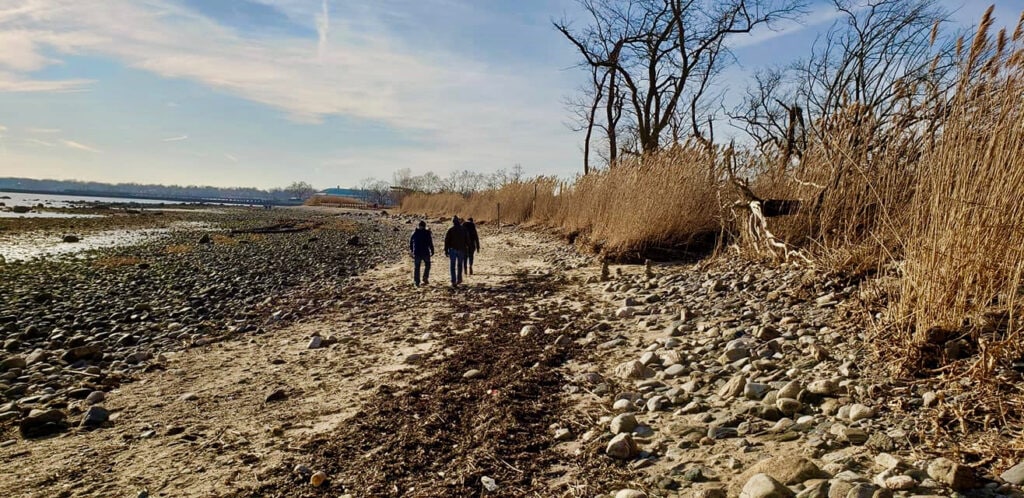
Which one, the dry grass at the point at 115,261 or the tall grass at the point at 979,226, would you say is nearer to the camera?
the tall grass at the point at 979,226

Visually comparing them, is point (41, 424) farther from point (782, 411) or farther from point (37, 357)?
point (782, 411)

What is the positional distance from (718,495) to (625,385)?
1739mm

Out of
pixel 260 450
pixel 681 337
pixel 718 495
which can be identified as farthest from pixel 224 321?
pixel 718 495

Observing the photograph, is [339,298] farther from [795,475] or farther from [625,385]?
[795,475]

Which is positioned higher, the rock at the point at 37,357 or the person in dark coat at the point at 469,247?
the person in dark coat at the point at 469,247

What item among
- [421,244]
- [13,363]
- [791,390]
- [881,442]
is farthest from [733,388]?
[421,244]

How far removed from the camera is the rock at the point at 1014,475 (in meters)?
2.03

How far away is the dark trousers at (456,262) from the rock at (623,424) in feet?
22.8

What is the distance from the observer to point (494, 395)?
4.13 m

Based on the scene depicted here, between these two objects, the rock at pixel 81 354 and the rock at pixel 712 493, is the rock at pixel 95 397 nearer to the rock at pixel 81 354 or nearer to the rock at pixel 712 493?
the rock at pixel 81 354

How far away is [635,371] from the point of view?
14.0 feet

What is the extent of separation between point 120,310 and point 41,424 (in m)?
5.54

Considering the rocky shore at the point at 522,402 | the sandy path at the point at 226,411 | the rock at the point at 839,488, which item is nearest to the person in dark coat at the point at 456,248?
the rocky shore at the point at 522,402

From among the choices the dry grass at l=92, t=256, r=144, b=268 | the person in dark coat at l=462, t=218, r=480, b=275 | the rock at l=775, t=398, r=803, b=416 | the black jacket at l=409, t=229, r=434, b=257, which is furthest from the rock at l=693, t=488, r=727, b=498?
the dry grass at l=92, t=256, r=144, b=268
